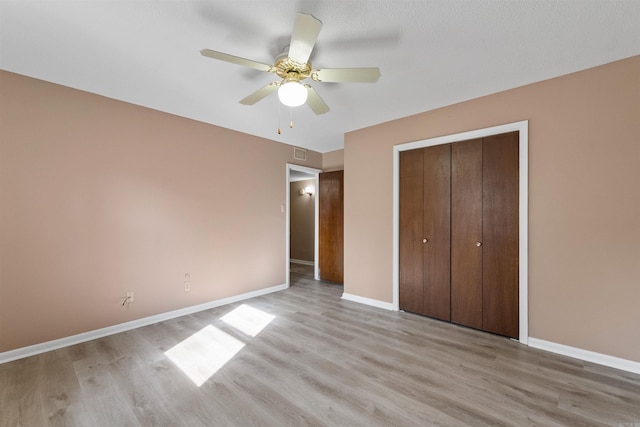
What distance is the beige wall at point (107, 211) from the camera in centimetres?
241

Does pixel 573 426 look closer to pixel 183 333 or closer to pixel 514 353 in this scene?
pixel 514 353

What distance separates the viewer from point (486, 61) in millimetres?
2262

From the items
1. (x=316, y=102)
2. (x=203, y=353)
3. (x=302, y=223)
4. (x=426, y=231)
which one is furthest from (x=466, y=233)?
(x=302, y=223)

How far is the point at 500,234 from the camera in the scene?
2.82 meters

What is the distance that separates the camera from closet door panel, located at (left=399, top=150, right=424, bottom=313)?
3.44 metres

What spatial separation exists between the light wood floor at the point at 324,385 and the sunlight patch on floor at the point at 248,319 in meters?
0.13

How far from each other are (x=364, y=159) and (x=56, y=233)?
3699 millimetres

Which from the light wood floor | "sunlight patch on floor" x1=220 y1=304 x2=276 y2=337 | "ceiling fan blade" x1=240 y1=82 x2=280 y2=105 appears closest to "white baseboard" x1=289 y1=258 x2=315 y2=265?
"sunlight patch on floor" x1=220 y1=304 x2=276 y2=337

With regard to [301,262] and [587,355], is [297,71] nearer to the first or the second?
[587,355]

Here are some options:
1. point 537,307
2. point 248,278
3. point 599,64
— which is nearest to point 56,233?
point 248,278

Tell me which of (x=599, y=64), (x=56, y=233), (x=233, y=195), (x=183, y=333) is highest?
(x=599, y=64)

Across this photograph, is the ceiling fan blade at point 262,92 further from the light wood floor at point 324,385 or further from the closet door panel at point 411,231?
the light wood floor at point 324,385

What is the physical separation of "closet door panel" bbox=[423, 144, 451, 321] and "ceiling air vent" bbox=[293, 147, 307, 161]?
239 centimetres

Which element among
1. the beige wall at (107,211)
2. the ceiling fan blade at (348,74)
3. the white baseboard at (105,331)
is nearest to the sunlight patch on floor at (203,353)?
the white baseboard at (105,331)
